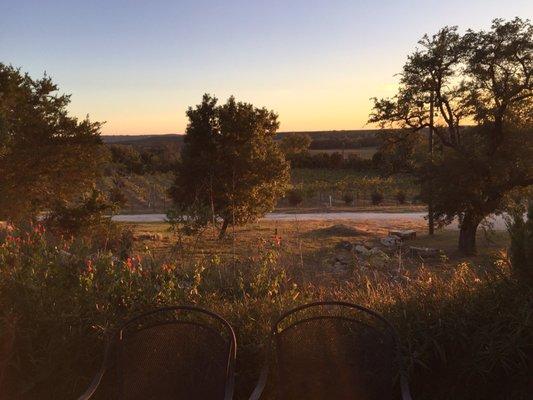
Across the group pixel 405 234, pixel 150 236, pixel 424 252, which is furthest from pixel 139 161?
pixel 424 252

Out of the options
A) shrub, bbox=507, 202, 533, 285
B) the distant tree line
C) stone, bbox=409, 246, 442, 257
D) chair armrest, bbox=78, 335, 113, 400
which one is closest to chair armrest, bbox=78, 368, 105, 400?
chair armrest, bbox=78, 335, 113, 400

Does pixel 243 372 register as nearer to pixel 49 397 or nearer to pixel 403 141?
pixel 49 397

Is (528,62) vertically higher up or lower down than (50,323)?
higher up

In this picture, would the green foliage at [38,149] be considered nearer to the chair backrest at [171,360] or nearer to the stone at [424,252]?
the stone at [424,252]

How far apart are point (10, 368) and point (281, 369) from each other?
6.20 ft

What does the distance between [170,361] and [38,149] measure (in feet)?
59.0

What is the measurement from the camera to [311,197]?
42438 mm

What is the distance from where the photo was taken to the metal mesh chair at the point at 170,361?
2969 millimetres

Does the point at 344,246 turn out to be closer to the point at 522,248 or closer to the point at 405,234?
the point at 405,234

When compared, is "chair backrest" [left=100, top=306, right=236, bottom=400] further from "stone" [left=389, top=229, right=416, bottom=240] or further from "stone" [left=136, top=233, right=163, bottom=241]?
"stone" [left=389, top=229, right=416, bottom=240]

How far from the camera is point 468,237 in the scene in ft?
71.9

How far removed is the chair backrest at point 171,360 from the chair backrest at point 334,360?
327mm

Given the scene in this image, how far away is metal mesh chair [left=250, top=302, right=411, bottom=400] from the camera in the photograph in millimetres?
2900

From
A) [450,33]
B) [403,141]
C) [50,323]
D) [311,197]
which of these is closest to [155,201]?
[311,197]
